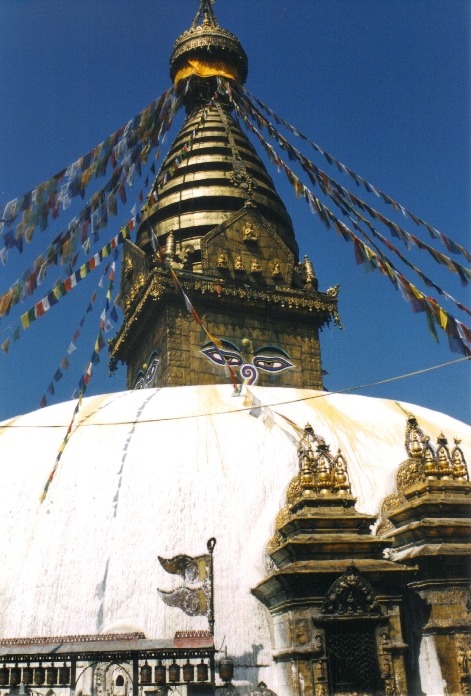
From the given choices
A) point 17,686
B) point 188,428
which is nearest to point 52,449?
point 188,428

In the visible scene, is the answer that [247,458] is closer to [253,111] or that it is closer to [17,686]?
[17,686]

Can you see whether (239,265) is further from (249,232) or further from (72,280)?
(72,280)

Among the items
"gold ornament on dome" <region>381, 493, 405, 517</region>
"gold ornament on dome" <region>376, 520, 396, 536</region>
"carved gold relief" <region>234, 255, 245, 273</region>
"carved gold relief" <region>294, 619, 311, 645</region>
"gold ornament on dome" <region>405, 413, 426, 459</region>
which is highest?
"carved gold relief" <region>234, 255, 245, 273</region>

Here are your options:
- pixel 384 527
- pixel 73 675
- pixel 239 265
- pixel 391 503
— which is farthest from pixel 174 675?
pixel 239 265

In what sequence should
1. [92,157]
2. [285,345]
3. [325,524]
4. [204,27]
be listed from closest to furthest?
1. [325,524]
2. [92,157]
3. [285,345]
4. [204,27]

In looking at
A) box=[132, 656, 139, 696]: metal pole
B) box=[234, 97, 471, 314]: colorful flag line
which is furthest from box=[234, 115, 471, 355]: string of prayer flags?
box=[132, 656, 139, 696]: metal pole

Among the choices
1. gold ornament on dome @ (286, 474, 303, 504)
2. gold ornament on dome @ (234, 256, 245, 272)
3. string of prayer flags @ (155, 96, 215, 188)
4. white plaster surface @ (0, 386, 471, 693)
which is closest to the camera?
white plaster surface @ (0, 386, 471, 693)

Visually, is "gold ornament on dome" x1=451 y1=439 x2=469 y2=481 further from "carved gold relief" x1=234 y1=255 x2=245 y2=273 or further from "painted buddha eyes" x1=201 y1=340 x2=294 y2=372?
"carved gold relief" x1=234 y1=255 x2=245 y2=273

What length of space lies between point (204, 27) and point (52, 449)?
18264 millimetres

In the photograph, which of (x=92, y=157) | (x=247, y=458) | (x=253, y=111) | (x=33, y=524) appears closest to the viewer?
(x=33, y=524)

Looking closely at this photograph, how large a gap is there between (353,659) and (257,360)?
1054cm

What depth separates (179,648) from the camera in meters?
6.12

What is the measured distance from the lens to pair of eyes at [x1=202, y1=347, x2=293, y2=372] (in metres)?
16.6

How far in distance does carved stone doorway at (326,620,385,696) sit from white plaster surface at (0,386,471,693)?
3.35ft
